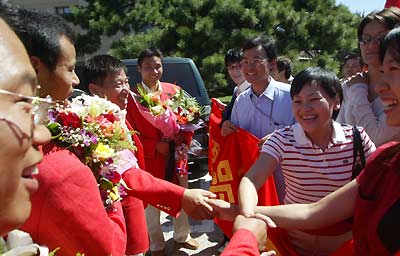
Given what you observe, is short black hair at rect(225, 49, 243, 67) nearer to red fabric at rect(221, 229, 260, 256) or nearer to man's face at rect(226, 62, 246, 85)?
man's face at rect(226, 62, 246, 85)

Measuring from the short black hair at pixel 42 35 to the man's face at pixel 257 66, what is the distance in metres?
2.06

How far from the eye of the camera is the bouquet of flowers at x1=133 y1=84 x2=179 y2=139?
13.2 feet

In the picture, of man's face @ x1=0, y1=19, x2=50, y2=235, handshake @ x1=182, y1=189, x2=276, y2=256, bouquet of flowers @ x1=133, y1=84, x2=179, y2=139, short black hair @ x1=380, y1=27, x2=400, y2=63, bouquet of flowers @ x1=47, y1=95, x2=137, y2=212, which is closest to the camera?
man's face @ x1=0, y1=19, x2=50, y2=235

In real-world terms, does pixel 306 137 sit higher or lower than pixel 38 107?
lower

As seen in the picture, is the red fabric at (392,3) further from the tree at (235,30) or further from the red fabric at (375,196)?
the tree at (235,30)

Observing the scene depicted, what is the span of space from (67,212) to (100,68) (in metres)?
1.95

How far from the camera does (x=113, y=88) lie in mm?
3250

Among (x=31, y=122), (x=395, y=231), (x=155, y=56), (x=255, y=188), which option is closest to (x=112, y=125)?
(x=255, y=188)

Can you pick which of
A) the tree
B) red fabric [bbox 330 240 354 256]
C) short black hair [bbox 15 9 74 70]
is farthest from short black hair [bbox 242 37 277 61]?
the tree

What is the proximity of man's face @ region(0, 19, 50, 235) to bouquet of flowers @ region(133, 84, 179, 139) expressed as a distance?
2990mm

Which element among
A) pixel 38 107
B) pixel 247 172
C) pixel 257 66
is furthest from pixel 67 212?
pixel 257 66

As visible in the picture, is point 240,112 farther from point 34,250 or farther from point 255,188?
point 34,250

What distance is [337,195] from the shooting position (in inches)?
75.8

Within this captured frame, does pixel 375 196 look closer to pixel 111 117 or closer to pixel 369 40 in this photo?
pixel 111 117
